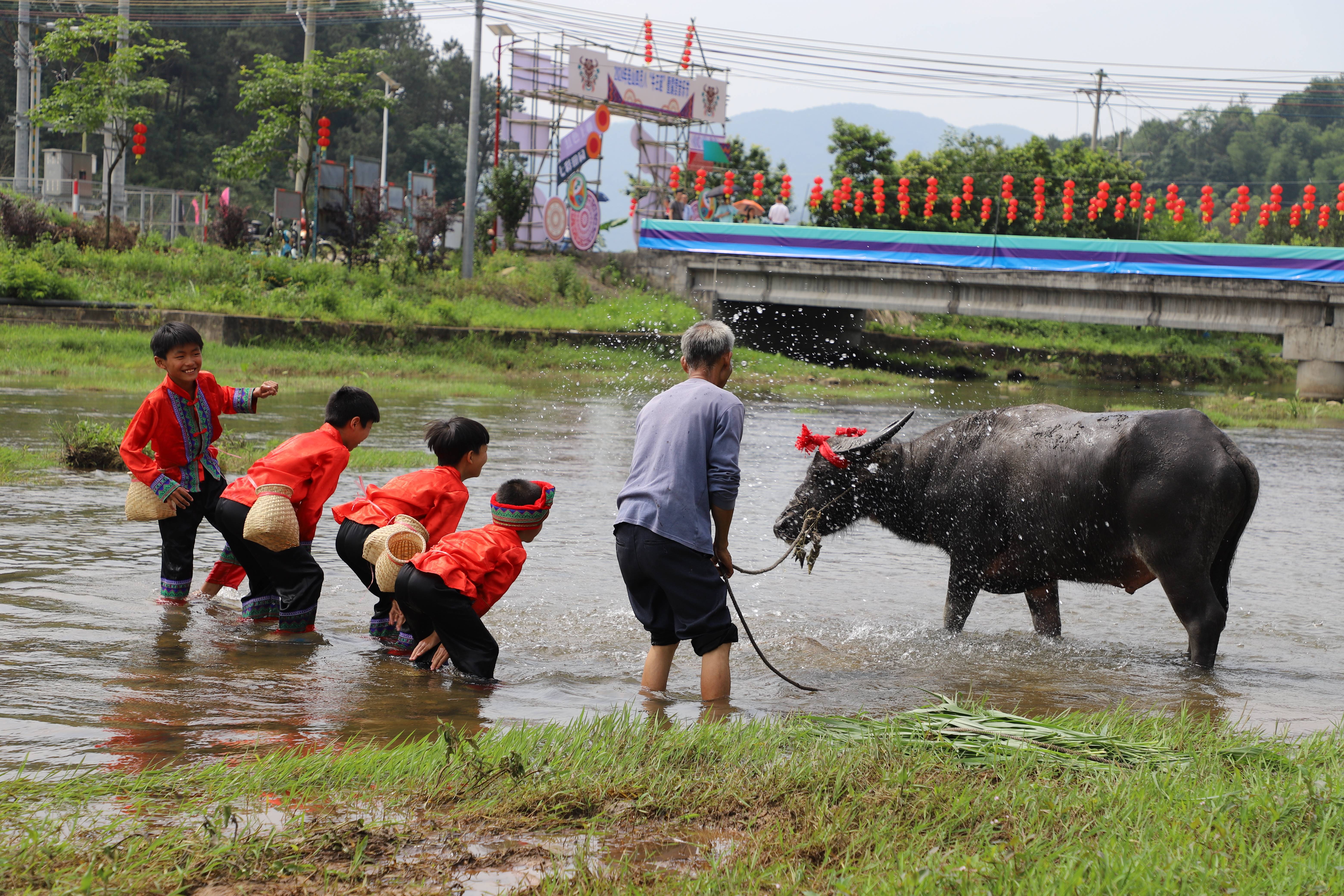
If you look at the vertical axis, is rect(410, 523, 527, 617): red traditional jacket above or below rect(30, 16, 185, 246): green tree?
below

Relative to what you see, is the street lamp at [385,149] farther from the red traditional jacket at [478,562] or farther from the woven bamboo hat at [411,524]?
the red traditional jacket at [478,562]

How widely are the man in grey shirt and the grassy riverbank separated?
66 cm

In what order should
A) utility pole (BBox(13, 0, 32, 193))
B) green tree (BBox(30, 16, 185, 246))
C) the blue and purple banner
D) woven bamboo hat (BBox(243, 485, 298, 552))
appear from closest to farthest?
woven bamboo hat (BBox(243, 485, 298, 552)) → the blue and purple banner → green tree (BBox(30, 16, 185, 246)) → utility pole (BBox(13, 0, 32, 193))

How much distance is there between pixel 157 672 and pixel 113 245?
21289 mm

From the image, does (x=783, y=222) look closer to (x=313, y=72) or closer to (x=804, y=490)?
(x=313, y=72)

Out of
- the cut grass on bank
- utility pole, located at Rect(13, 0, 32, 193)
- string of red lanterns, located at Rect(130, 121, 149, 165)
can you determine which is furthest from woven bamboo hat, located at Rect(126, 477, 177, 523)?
utility pole, located at Rect(13, 0, 32, 193)

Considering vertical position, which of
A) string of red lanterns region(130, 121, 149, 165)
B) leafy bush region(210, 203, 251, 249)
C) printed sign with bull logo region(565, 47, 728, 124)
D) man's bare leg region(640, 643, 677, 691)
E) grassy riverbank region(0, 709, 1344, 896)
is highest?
printed sign with bull logo region(565, 47, 728, 124)

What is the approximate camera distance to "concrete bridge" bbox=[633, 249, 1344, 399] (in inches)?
987

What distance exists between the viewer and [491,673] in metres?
5.22

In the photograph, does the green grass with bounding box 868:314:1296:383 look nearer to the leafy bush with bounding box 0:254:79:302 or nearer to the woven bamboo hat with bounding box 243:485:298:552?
the leafy bush with bounding box 0:254:79:302

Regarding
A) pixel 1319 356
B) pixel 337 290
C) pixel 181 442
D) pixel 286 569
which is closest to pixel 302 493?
pixel 286 569

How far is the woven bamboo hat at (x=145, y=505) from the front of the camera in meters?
5.94

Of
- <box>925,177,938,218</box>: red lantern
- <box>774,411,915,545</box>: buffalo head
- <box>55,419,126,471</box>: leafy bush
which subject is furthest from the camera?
<box>925,177,938,218</box>: red lantern

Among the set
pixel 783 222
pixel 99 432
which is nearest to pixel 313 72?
pixel 783 222
